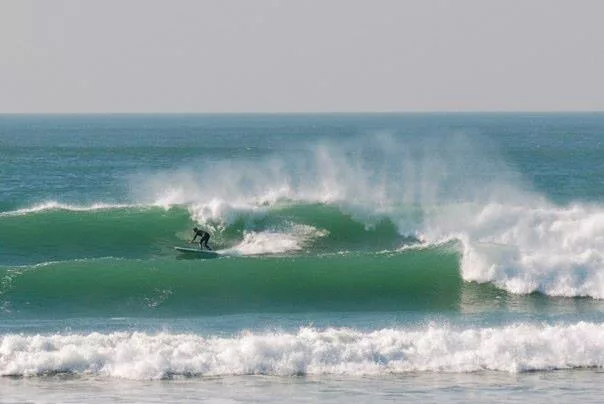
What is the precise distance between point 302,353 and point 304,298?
6.01m

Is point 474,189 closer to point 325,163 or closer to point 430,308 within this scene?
point 325,163

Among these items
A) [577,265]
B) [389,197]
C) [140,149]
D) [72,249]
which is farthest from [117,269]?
[140,149]

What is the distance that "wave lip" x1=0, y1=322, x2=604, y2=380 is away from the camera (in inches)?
727

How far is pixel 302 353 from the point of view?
61.8 feet

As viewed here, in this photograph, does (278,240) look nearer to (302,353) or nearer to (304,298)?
(304,298)

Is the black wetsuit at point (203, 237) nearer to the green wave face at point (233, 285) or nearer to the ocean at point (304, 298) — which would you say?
the ocean at point (304, 298)

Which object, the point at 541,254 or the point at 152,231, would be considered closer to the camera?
the point at 541,254

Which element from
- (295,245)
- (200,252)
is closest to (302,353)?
(200,252)

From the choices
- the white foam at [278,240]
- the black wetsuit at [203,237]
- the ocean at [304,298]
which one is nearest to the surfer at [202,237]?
the black wetsuit at [203,237]

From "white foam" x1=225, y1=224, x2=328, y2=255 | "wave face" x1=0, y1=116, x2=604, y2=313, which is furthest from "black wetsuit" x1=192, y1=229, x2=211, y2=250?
"wave face" x1=0, y1=116, x2=604, y2=313

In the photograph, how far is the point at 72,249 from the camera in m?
30.8

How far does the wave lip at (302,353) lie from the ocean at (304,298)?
0.11ft

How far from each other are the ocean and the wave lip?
32mm

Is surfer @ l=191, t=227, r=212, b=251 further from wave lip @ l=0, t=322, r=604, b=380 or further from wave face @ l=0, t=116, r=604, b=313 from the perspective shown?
wave lip @ l=0, t=322, r=604, b=380
